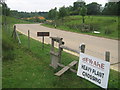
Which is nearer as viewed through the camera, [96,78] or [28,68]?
[96,78]

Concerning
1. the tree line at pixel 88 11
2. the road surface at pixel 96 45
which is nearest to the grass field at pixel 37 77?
the road surface at pixel 96 45

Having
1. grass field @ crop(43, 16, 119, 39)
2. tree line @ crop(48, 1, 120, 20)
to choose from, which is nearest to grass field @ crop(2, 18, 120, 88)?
grass field @ crop(43, 16, 119, 39)

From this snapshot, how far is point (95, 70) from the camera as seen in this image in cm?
411

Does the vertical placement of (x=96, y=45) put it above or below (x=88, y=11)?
below

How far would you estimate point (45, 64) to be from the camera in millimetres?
6438

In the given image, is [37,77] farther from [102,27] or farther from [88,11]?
[88,11]

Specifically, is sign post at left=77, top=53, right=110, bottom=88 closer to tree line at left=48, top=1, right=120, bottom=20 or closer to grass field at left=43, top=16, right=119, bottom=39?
grass field at left=43, top=16, right=119, bottom=39

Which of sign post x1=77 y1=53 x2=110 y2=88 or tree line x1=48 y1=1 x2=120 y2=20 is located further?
tree line x1=48 y1=1 x2=120 y2=20

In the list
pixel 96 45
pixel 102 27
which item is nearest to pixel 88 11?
pixel 102 27

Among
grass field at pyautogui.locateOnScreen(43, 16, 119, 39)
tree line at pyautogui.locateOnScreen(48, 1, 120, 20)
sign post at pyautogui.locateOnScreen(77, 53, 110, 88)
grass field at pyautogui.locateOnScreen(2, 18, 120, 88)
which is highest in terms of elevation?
tree line at pyautogui.locateOnScreen(48, 1, 120, 20)

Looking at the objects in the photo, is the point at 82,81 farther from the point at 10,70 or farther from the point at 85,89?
the point at 10,70

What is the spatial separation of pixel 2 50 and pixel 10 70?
80 cm

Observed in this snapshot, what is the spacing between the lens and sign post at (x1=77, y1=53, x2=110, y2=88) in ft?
12.6

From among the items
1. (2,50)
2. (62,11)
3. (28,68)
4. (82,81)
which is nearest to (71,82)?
(82,81)
